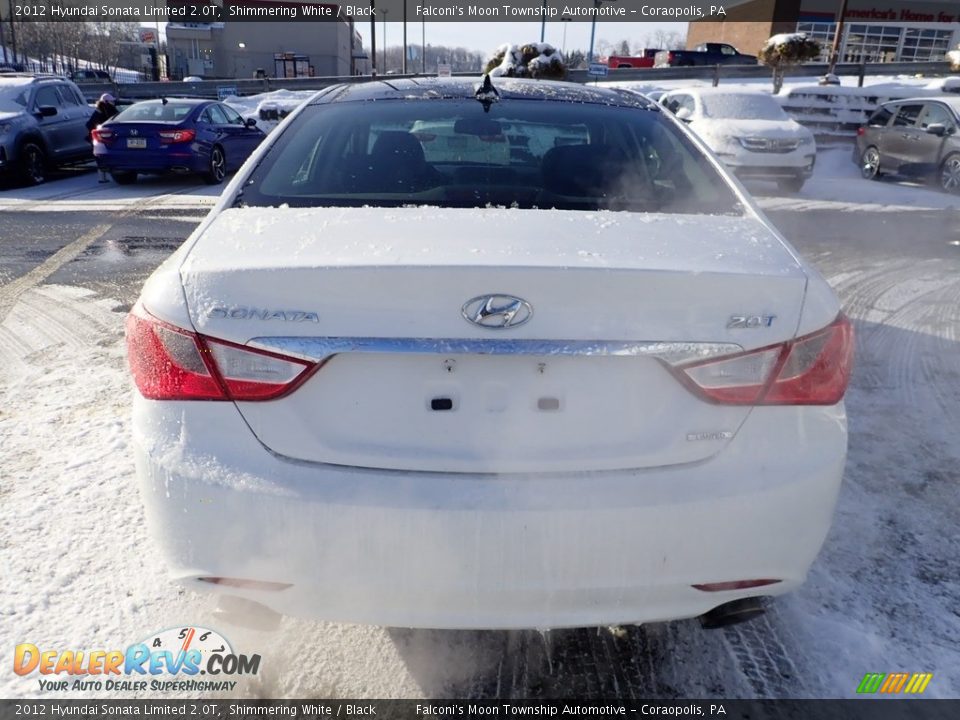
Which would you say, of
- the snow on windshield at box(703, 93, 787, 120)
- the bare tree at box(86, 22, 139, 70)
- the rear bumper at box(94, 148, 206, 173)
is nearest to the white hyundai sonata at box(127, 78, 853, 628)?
the rear bumper at box(94, 148, 206, 173)

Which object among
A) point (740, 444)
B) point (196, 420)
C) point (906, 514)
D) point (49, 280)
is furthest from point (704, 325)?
point (49, 280)

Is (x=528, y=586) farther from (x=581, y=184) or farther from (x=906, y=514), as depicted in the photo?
(x=906, y=514)

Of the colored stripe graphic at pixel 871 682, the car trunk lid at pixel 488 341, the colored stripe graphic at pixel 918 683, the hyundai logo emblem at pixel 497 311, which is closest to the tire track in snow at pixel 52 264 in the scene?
the car trunk lid at pixel 488 341

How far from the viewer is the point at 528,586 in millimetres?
1778

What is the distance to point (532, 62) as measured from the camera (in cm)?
2438

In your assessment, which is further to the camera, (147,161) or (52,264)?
(147,161)

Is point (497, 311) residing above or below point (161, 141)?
above

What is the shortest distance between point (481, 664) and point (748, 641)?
0.83m

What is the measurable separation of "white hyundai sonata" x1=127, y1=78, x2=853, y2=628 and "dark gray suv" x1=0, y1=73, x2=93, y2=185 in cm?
1227

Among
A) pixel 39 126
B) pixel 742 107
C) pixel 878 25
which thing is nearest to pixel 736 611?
pixel 742 107

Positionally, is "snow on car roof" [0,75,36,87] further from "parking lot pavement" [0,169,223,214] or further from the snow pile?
the snow pile

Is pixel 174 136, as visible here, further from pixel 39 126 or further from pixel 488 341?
pixel 488 341

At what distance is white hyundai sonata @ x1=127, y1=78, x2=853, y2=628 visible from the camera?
1.69m

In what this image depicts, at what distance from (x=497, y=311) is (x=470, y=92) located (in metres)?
1.82
